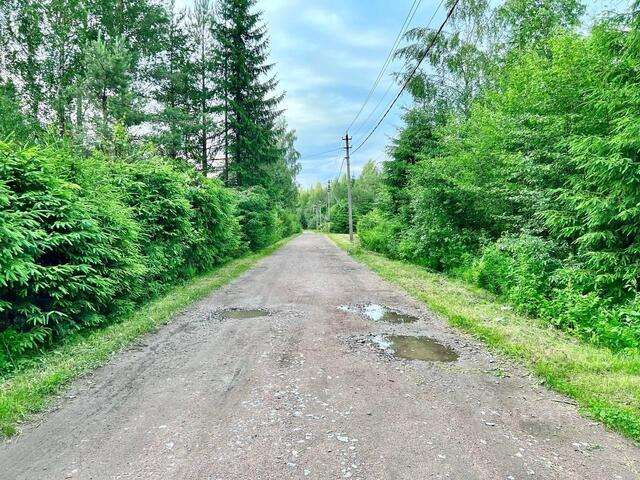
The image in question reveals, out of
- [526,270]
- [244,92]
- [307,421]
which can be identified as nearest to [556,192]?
[526,270]

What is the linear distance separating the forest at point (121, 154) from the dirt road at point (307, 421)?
1463 mm

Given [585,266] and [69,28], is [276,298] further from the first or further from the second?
[69,28]

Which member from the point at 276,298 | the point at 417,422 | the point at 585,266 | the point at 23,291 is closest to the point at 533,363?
the point at 417,422

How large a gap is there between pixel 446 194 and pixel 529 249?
13.5ft

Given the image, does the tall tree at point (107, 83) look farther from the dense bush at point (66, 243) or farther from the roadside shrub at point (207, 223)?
the dense bush at point (66, 243)

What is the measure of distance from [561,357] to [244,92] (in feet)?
56.9

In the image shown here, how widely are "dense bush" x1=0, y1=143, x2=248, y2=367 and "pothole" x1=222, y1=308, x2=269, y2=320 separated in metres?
1.60

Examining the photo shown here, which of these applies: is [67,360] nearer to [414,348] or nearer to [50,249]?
[50,249]

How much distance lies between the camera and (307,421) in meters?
2.76

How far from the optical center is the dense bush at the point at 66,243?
12.8 ft

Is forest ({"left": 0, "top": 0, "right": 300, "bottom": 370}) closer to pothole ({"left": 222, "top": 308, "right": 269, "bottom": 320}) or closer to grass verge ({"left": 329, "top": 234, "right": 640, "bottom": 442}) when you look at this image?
pothole ({"left": 222, "top": 308, "right": 269, "bottom": 320})

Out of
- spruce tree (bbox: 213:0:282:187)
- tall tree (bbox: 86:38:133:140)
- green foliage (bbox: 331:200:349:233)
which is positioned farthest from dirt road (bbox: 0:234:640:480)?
green foliage (bbox: 331:200:349:233)

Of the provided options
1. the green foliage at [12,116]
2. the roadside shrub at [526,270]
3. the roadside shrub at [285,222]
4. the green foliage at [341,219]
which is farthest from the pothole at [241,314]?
the green foliage at [341,219]

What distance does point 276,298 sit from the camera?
7465 millimetres
